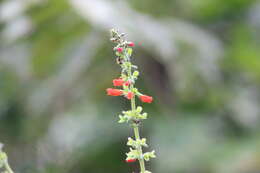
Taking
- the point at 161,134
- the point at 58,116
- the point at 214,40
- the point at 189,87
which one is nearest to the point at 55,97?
the point at 58,116

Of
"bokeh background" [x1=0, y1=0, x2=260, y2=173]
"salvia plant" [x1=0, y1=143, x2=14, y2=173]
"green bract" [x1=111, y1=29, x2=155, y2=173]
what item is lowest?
"salvia plant" [x1=0, y1=143, x2=14, y2=173]

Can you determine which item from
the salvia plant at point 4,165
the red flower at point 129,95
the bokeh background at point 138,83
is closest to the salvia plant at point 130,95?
the red flower at point 129,95

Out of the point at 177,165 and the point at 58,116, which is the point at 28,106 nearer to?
the point at 58,116

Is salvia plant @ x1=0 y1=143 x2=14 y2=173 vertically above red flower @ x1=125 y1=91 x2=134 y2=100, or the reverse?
red flower @ x1=125 y1=91 x2=134 y2=100

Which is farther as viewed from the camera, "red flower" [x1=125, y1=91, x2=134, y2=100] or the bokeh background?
the bokeh background

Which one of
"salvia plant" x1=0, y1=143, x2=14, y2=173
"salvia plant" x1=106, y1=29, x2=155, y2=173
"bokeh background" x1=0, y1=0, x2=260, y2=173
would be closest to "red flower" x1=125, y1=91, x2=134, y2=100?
"salvia plant" x1=106, y1=29, x2=155, y2=173

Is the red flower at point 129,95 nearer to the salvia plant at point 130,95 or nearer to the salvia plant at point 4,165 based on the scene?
the salvia plant at point 130,95

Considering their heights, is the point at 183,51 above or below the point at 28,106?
above

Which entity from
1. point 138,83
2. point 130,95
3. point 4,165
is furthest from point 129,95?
point 138,83

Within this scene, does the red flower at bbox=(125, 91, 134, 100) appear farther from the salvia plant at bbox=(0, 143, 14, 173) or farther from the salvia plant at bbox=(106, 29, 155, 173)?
the salvia plant at bbox=(0, 143, 14, 173)
